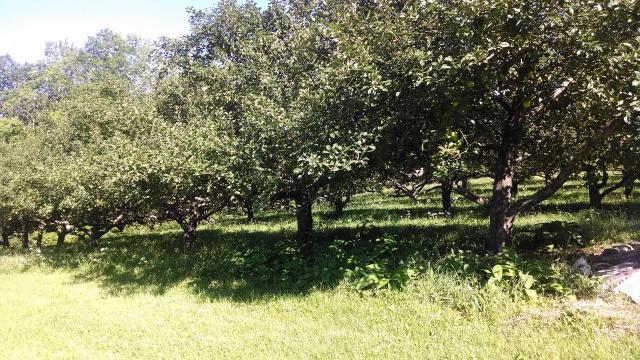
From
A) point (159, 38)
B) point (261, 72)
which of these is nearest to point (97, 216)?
point (159, 38)

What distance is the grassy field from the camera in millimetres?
6695

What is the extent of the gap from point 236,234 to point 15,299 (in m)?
7.53

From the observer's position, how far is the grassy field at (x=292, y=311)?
6695 millimetres

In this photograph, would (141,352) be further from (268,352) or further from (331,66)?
(331,66)

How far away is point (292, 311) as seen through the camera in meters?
9.34

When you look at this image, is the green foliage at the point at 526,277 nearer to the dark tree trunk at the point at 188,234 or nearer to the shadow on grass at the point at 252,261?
the shadow on grass at the point at 252,261

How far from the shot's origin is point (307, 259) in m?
12.1

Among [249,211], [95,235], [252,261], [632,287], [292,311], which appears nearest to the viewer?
[632,287]

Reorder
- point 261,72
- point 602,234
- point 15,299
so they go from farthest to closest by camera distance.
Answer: point 15,299 → point 261,72 → point 602,234

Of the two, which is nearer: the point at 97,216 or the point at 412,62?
the point at 412,62

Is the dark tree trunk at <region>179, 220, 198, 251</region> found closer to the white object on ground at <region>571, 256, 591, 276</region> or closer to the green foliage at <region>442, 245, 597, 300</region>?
the green foliage at <region>442, 245, 597, 300</region>

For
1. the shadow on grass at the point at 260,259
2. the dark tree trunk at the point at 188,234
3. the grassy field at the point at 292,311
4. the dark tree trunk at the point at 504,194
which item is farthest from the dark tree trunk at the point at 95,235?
the dark tree trunk at the point at 504,194

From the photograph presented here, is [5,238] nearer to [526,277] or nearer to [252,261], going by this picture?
[252,261]

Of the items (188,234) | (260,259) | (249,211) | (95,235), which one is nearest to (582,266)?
(260,259)
